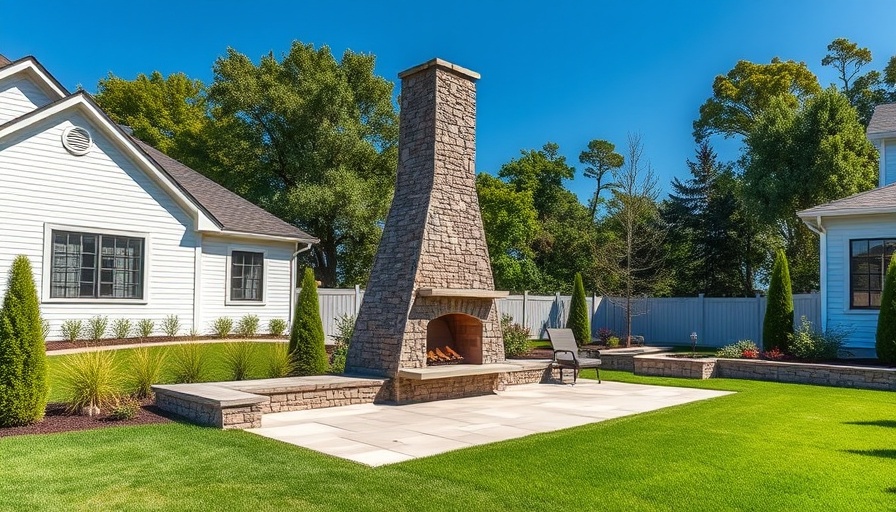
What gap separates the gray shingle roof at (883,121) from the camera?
1720cm

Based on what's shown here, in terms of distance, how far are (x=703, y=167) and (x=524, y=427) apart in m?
24.7

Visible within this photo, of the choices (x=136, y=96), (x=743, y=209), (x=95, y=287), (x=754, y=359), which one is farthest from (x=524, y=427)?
(x=136, y=96)

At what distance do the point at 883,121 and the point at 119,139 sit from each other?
19649 millimetres

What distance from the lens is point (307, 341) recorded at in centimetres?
979

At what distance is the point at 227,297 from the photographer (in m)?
15.6

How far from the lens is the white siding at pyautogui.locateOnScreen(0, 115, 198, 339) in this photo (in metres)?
12.1

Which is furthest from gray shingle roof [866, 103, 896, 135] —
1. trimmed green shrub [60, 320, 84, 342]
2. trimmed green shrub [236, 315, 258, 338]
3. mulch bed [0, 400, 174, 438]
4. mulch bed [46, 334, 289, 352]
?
trimmed green shrub [60, 320, 84, 342]

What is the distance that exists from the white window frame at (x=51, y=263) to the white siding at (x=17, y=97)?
3349 millimetres

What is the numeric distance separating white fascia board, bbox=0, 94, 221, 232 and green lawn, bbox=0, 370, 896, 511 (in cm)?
832

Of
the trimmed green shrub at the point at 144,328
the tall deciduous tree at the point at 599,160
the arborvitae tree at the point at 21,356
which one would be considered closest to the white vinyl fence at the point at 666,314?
the trimmed green shrub at the point at 144,328

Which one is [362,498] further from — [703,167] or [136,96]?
[136,96]

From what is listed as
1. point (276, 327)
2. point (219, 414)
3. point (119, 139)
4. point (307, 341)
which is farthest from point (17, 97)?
point (219, 414)

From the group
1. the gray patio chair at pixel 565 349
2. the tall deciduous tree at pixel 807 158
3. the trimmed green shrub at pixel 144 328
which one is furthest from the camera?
the tall deciduous tree at pixel 807 158

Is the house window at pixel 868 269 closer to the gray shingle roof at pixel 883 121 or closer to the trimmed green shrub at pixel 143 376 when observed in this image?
the gray shingle roof at pixel 883 121
